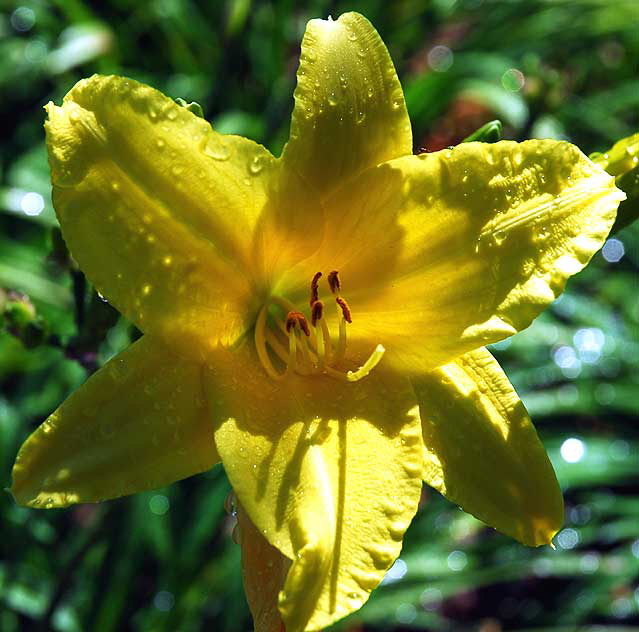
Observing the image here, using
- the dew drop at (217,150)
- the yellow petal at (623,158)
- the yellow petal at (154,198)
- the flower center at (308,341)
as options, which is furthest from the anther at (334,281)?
the yellow petal at (623,158)

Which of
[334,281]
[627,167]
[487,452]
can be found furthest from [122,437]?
[627,167]

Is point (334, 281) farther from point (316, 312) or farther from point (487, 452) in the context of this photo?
point (487, 452)

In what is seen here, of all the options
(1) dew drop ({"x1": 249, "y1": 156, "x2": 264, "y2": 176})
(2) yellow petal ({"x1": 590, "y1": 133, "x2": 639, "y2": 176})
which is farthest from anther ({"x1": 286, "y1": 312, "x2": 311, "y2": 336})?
(2) yellow petal ({"x1": 590, "y1": 133, "x2": 639, "y2": 176})

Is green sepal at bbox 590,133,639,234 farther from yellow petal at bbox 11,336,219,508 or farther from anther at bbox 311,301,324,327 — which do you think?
yellow petal at bbox 11,336,219,508

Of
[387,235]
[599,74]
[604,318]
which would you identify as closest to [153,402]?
[387,235]

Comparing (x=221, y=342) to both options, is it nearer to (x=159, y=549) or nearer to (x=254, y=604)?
(x=254, y=604)

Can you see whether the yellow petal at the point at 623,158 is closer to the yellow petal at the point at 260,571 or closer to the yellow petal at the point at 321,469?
the yellow petal at the point at 321,469
